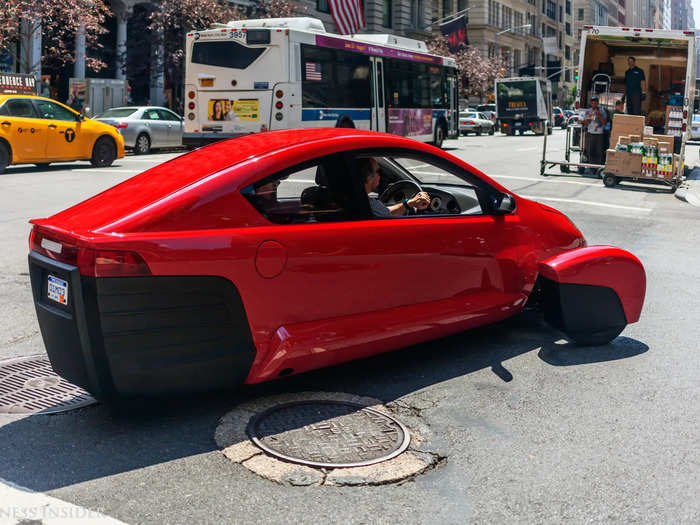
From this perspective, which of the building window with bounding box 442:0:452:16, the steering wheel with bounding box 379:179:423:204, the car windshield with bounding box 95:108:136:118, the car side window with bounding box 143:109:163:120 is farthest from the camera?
the building window with bounding box 442:0:452:16

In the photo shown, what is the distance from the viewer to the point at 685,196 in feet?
51.9

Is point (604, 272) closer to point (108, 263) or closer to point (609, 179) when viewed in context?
point (108, 263)

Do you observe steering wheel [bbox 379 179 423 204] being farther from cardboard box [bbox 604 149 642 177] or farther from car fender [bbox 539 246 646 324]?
cardboard box [bbox 604 149 642 177]

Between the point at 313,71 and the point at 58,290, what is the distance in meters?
17.0

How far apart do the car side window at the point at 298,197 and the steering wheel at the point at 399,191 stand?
952 mm

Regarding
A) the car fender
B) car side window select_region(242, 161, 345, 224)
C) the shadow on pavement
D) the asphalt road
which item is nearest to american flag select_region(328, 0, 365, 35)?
the asphalt road

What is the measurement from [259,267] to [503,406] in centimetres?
154

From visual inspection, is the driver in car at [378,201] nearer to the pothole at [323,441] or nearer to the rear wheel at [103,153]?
the pothole at [323,441]

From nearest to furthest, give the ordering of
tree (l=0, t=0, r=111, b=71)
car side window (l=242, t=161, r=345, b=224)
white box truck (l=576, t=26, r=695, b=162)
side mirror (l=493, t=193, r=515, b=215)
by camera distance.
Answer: car side window (l=242, t=161, r=345, b=224)
side mirror (l=493, t=193, r=515, b=215)
white box truck (l=576, t=26, r=695, b=162)
tree (l=0, t=0, r=111, b=71)

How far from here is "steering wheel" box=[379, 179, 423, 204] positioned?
585 centimetres

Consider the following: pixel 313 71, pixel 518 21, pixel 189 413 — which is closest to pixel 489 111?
pixel 518 21

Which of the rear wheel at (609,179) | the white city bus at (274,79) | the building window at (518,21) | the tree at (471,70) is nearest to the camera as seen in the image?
the rear wheel at (609,179)

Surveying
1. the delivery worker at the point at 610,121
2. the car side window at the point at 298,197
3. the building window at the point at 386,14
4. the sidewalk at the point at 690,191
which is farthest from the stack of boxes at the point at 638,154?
the building window at the point at 386,14

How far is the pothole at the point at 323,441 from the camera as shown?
3.77 metres
